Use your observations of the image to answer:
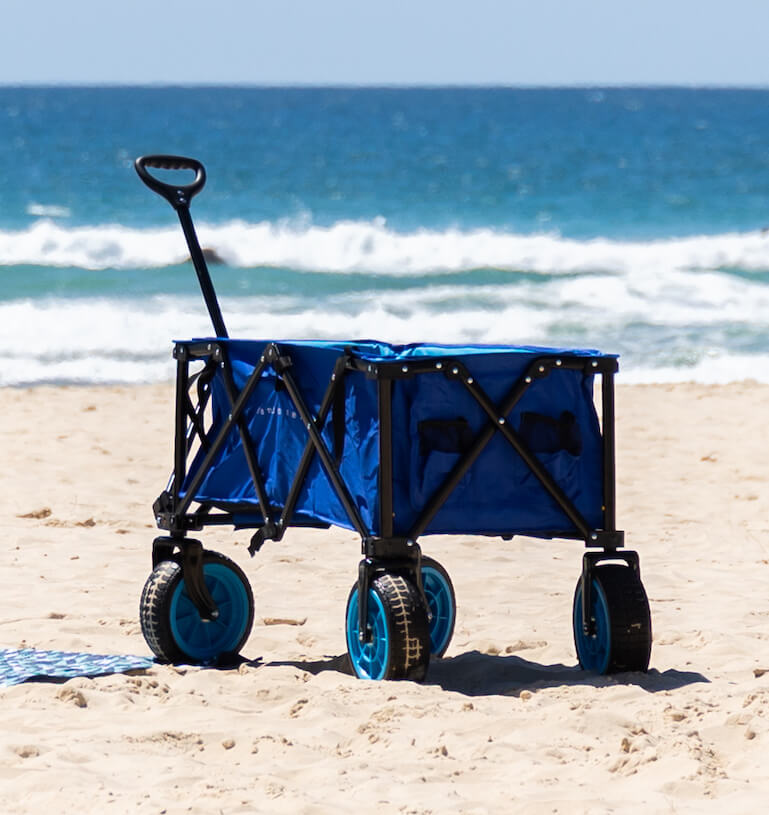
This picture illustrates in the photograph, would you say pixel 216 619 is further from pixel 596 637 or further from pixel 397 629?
pixel 596 637

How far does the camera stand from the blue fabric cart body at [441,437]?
14.8 feet

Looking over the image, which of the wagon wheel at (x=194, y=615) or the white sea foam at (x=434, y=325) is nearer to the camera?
the wagon wheel at (x=194, y=615)

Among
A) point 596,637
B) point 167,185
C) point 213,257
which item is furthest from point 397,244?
point 596,637

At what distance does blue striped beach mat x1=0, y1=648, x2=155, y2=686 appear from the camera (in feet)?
15.5

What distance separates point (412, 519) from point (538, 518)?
0.42 metres

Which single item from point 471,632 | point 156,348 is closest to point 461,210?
point 156,348

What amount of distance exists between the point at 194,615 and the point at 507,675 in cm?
112

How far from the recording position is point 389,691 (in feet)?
14.5

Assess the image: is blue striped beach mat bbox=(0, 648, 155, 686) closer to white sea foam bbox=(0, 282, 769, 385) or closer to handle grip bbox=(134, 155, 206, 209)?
handle grip bbox=(134, 155, 206, 209)

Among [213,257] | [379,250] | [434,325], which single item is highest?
[379,250]

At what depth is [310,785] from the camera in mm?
3705

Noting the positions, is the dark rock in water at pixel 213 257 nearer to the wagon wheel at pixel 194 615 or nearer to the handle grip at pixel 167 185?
the handle grip at pixel 167 185

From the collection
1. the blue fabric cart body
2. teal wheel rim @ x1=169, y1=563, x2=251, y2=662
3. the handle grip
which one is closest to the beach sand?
teal wheel rim @ x1=169, y1=563, x2=251, y2=662

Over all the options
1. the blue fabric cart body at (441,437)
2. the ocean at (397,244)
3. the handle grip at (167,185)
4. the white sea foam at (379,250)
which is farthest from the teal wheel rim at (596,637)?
the white sea foam at (379,250)
